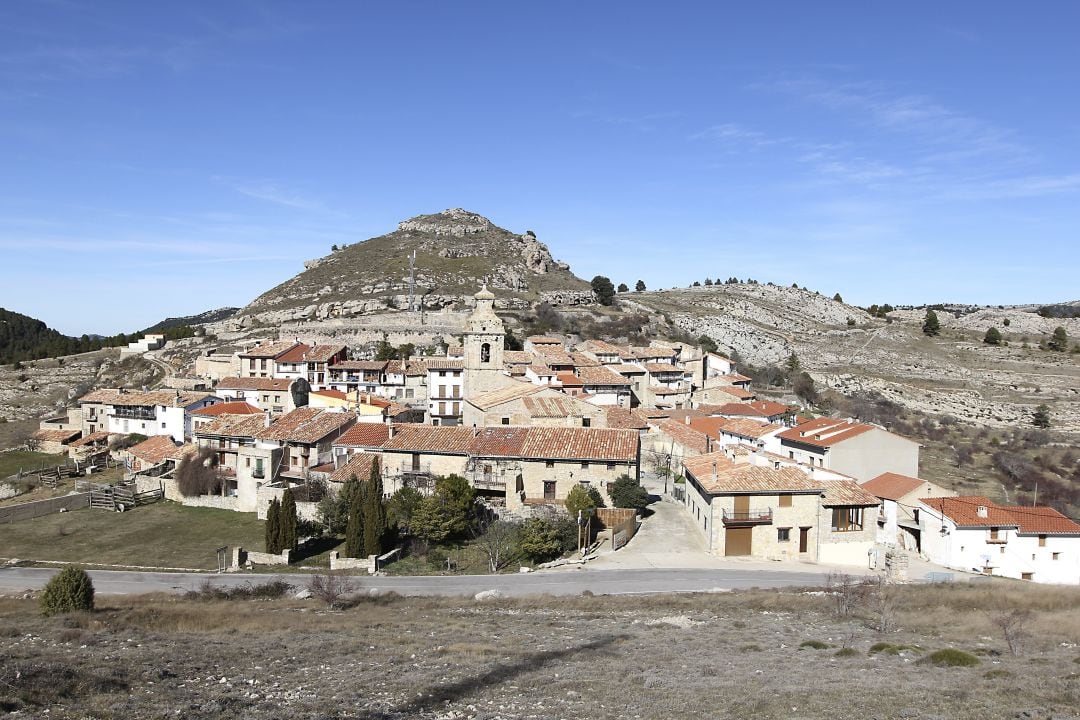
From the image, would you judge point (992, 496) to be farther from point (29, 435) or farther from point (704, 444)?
point (29, 435)

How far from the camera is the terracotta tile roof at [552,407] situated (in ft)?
140

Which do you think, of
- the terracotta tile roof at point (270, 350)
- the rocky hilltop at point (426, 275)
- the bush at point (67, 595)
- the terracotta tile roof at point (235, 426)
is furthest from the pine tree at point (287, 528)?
the rocky hilltop at point (426, 275)

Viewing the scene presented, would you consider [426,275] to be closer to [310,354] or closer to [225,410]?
[310,354]

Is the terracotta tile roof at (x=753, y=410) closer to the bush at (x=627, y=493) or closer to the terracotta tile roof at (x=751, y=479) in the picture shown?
the terracotta tile roof at (x=751, y=479)

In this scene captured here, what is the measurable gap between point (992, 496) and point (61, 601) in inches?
2140

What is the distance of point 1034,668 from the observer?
52.9ft

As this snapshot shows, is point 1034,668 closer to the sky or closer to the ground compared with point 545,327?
closer to the ground

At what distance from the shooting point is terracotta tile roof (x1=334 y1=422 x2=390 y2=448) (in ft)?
134

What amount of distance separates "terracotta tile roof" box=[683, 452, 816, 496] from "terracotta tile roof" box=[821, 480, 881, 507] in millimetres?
451

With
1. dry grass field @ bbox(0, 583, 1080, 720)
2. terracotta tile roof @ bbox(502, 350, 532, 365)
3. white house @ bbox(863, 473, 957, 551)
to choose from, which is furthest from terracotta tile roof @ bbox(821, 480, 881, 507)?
terracotta tile roof @ bbox(502, 350, 532, 365)

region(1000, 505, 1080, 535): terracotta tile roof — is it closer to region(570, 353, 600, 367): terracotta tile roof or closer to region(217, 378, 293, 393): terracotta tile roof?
region(570, 353, 600, 367): terracotta tile roof

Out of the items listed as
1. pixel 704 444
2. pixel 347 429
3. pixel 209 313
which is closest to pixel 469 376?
pixel 347 429

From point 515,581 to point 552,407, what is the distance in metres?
16.8

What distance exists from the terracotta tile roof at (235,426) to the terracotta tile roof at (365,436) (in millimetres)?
6402
